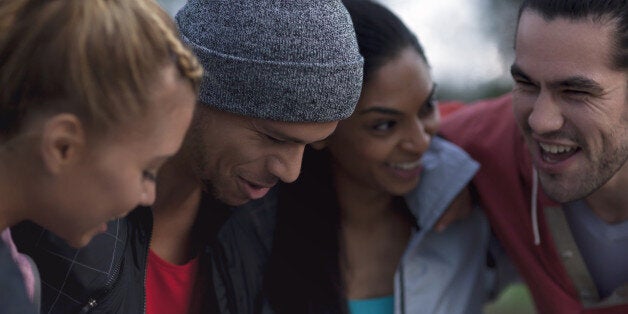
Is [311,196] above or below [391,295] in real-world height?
above

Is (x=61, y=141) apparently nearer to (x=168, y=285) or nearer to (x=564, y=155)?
(x=168, y=285)

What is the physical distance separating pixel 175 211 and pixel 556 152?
1222mm

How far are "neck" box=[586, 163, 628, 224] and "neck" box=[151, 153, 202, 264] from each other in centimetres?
135

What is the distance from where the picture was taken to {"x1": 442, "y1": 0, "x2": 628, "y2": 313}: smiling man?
263 cm

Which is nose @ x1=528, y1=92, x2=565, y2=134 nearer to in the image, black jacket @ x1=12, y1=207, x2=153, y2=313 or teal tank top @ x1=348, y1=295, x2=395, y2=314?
teal tank top @ x1=348, y1=295, x2=395, y2=314

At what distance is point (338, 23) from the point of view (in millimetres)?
2137

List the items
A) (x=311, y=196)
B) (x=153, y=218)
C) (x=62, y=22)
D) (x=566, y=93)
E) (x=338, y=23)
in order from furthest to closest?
(x=311, y=196), (x=566, y=93), (x=153, y=218), (x=338, y=23), (x=62, y=22)

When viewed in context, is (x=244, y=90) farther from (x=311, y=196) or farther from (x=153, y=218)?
(x=311, y=196)

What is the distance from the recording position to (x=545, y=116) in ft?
8.57

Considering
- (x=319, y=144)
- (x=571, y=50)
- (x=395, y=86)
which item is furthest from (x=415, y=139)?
(x=571, y=50)

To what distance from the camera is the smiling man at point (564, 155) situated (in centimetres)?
263

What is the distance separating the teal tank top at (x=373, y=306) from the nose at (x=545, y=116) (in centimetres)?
75

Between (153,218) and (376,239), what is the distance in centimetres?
93

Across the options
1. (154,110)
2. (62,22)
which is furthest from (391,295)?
(62,22)
